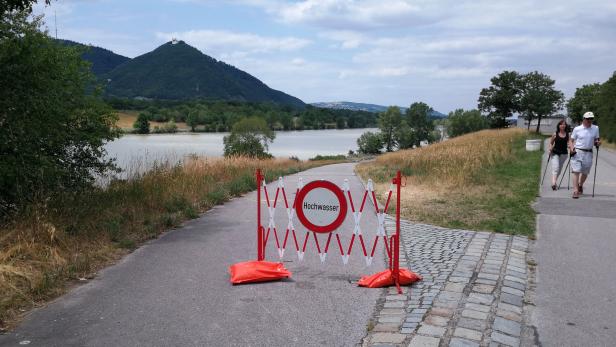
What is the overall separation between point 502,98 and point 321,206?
75.4 m

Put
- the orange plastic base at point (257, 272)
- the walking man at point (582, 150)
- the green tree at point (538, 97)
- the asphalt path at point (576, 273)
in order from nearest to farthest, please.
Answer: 1. the asphalt path at point (576, 273)
2. the orange plastic base at point (257, 272)
3. the walking man at point (582, 150)
4. the green tree at point (538, 97)

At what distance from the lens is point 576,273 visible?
5.91m

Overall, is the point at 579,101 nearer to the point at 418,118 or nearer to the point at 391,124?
the point at 391,124

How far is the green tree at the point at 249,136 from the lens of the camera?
76.9 metres

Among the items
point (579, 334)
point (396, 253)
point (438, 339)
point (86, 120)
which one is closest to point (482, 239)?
→ point (396, 253)

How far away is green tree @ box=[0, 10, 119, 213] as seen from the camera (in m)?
7.32

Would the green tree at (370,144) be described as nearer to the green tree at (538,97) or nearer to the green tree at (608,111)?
the green tree at (538,97)

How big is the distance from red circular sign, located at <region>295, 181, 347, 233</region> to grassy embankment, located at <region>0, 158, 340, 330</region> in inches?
95.2

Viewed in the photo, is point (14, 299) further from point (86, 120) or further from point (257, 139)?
point (257, 139)

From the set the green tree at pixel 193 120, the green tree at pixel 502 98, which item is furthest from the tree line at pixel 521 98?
the green tree at pixel 193 120

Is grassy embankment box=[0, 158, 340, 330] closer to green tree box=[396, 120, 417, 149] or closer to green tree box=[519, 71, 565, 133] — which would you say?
green tree box=[519, 71, 565, 133]

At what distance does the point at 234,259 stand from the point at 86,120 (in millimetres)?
5502

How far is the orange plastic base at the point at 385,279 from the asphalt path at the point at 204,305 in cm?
13

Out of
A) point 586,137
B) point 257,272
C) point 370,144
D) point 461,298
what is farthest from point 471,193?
point 370,144
